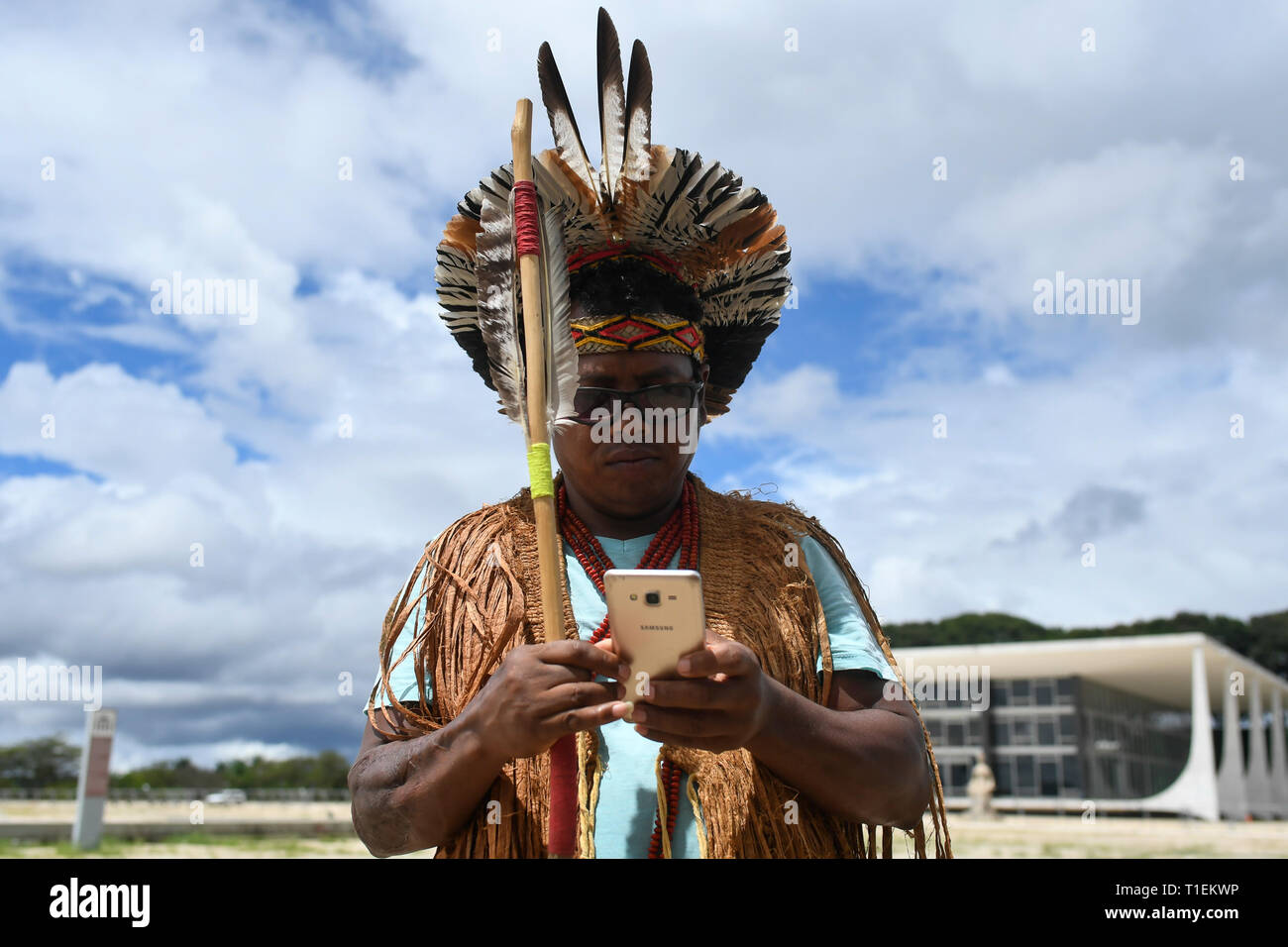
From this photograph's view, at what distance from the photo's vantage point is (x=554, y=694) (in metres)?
1.58

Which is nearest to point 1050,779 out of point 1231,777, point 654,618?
point 1231,777

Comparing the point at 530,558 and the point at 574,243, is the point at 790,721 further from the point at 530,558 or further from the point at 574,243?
the point at 574,243

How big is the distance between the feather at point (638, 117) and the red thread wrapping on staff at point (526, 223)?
13.1 inches

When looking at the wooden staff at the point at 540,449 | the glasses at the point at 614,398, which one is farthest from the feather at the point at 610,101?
the glasses at the point at 614,398

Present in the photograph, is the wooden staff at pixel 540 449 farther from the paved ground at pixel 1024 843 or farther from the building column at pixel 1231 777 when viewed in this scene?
the building column at pixel 1231 777

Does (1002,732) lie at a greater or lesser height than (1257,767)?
greater

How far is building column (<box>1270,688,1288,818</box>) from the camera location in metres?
40.0

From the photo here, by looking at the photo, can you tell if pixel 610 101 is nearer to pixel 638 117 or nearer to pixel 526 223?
pixel 638 117

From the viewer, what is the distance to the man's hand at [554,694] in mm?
1584

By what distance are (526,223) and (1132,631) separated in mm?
70084

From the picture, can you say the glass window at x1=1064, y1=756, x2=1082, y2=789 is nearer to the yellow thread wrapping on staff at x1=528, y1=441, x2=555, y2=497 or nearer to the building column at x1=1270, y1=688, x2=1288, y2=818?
the building column at x1=1270, y1=688, x2=1288, y2=818
